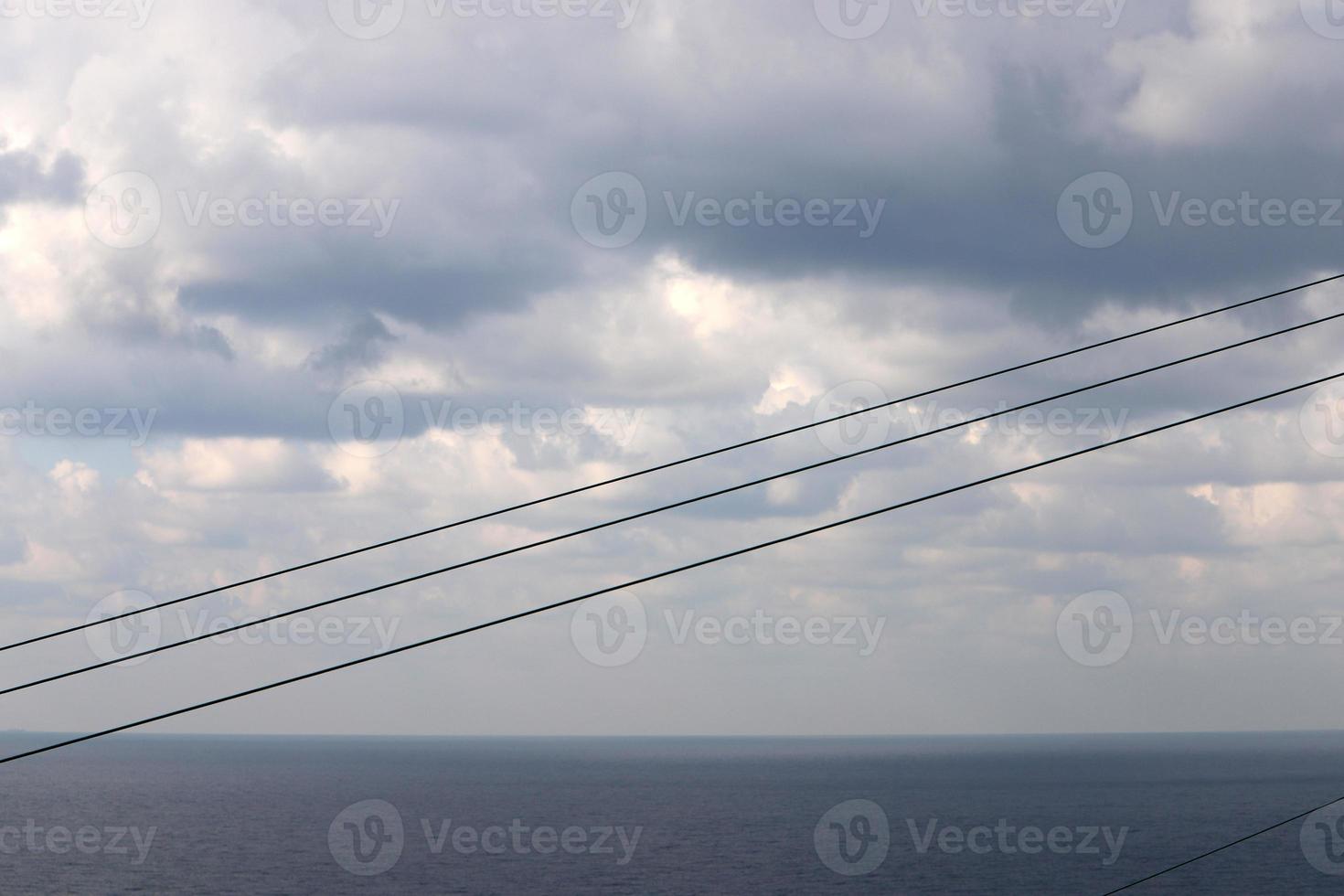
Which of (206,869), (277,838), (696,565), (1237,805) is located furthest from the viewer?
(1237,805)

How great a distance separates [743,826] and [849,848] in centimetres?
2932

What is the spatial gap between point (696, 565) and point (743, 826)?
5817 inches

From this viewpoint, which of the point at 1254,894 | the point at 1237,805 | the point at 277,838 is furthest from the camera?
the point at 1237,805

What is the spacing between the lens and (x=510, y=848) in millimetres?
130500

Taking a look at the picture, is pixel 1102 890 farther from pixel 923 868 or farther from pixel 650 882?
pixel 650 882

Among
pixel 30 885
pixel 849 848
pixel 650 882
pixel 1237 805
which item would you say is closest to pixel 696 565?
pixel 650 882

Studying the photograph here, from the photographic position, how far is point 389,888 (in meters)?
102

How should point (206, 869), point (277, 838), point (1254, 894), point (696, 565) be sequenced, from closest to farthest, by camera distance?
1. point (696, 565)
2. point (1254, 894)
3. point (206, 869)
4. point (277, 838)

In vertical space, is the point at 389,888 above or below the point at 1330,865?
above

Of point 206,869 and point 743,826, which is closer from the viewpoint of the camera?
point 206,869

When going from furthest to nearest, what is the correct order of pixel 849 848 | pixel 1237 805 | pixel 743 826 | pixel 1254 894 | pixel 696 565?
pixel 1237 805, pixel 743 826, pixel 849 848, pixel 1254 894, pixel 696 565

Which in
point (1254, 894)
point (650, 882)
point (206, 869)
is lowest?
point (1254, 894)

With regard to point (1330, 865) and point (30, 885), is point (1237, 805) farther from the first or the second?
point (30, 885)

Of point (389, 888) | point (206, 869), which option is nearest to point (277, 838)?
point (206, 869)
